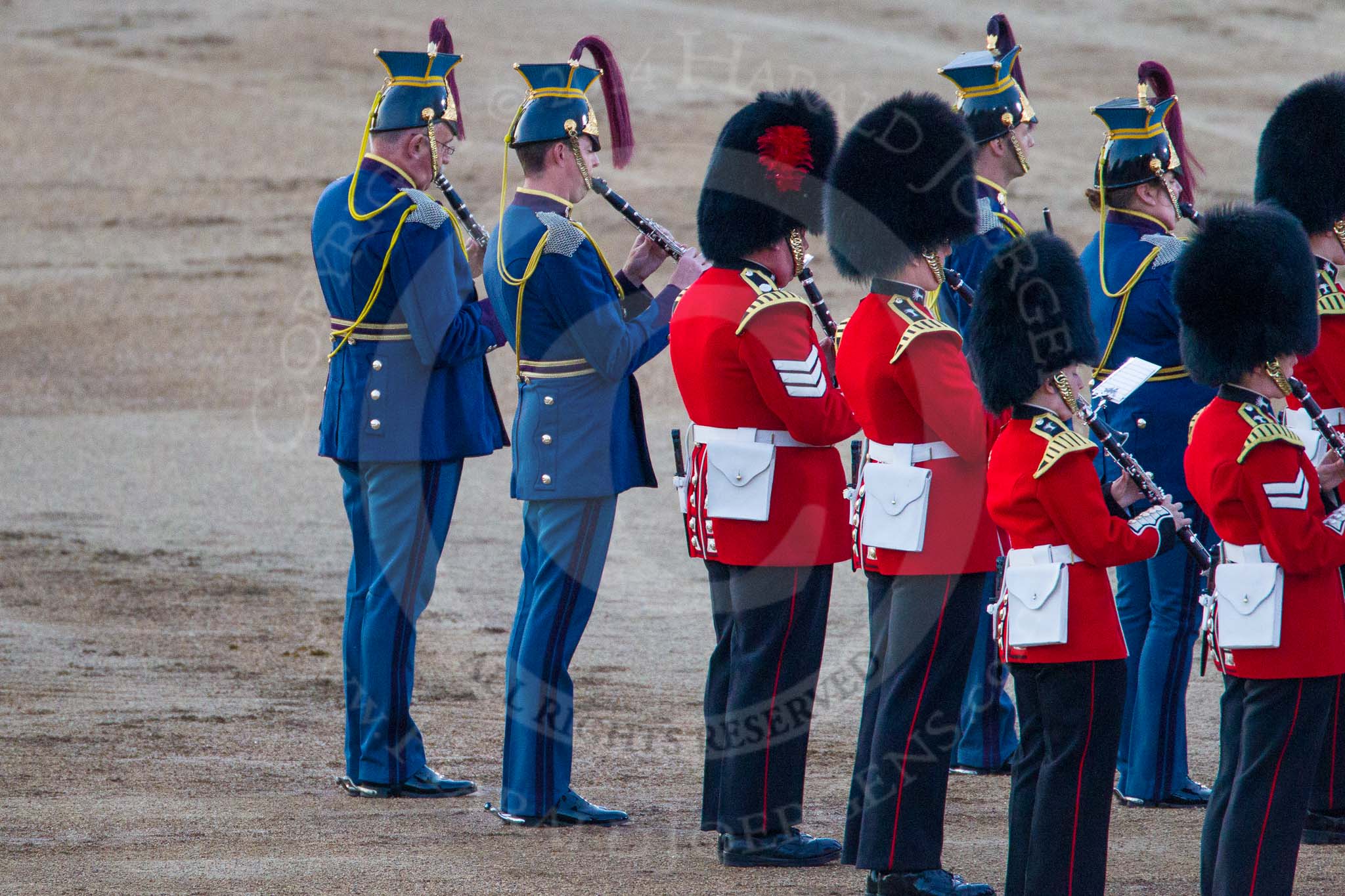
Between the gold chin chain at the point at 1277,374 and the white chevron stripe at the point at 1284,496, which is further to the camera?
the gold chin chain at the point at 1277,374

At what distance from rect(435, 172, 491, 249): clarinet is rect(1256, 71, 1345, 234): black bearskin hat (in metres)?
1.89

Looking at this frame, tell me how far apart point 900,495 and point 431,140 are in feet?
5.14

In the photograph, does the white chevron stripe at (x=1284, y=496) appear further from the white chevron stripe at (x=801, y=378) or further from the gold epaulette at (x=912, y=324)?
the white chevron stripe at (x=801, y=378)

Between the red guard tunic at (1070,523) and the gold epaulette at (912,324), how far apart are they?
0.25 metres

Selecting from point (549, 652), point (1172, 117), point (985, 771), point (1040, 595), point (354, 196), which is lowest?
point (985, 771)

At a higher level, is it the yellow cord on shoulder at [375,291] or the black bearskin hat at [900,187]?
the black bearskin hat at [900,187]

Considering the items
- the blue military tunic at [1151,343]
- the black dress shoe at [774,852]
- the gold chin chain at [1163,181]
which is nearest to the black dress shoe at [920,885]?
the black dress shoe at [774,852]

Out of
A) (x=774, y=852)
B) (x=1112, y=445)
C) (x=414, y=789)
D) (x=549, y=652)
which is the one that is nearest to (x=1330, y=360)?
(x=1112, y=445)

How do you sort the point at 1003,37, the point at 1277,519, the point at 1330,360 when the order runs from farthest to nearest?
the point at 1003,37
the point at 1330,360
the point at 1277,519

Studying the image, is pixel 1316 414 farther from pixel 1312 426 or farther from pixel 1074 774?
pixel 1074 774

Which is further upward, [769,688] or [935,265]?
[935,265]

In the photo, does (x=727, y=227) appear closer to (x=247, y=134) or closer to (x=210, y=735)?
(x=210, y=735)

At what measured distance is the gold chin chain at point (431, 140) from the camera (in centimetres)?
441

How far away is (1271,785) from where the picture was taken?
3330mm
